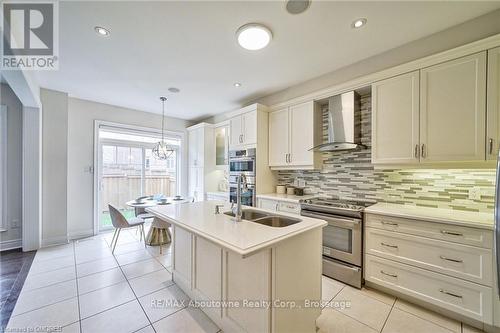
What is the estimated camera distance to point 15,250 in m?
3.22

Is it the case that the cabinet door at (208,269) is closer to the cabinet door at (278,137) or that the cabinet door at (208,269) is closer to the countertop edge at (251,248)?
the countertop edge at (251,248)

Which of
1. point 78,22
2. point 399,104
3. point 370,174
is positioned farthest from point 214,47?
point 370,174

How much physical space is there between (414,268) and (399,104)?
1713 millimetres

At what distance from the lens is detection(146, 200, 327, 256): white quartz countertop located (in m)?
1.14

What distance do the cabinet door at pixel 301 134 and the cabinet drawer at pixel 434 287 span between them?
1513mm

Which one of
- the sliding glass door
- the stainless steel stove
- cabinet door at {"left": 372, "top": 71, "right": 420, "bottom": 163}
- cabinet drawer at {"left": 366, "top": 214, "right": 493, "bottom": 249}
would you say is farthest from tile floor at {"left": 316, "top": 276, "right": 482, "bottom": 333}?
the sliding glass door

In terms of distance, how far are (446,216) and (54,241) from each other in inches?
217

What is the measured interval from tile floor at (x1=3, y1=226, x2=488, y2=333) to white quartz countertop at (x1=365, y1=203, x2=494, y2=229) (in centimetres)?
90

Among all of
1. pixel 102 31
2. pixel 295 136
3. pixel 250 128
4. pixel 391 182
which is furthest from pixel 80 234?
pixel 391 182

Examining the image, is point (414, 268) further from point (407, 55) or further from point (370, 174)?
point (407, 55)

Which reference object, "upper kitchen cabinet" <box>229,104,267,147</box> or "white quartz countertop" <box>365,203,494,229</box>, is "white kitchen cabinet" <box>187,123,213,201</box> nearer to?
"upper kitchen cabinet" <box>229,104,267,147</box>

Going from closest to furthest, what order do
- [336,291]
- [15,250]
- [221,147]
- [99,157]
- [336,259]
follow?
[336,291], [336,259], [15,250], [99,157], [221,147]

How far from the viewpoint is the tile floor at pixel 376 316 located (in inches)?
66.5

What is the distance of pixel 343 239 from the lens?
92.7 inches
